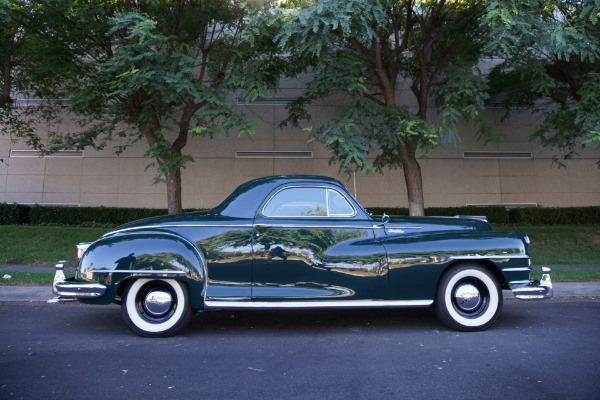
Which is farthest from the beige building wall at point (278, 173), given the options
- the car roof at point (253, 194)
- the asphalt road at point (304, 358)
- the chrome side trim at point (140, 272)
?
the chrome side trim at point (140, 272)

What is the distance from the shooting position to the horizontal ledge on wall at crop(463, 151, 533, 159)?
16406 mm

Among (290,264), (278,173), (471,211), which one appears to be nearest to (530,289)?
(290,264)

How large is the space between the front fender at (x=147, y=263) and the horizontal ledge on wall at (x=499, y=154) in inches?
549

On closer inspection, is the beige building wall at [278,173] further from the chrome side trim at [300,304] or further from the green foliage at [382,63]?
the chrome side trim at [300,304]

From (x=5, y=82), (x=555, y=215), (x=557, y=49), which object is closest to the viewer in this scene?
(x=557, y=49)

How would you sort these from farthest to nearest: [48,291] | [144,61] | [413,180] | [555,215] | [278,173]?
[278,173], [555,215], [413,180], [144,61], [48,291]

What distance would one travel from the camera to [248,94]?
8625mm

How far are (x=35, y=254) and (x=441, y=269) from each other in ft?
31.7

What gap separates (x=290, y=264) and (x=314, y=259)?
270 mm

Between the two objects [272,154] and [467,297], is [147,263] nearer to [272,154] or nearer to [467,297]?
[467,297]

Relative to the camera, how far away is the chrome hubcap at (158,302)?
4871 mm

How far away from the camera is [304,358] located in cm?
409

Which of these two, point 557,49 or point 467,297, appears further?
point 557,49

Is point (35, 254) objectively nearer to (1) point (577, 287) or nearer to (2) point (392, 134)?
(2) point (392, 134)
